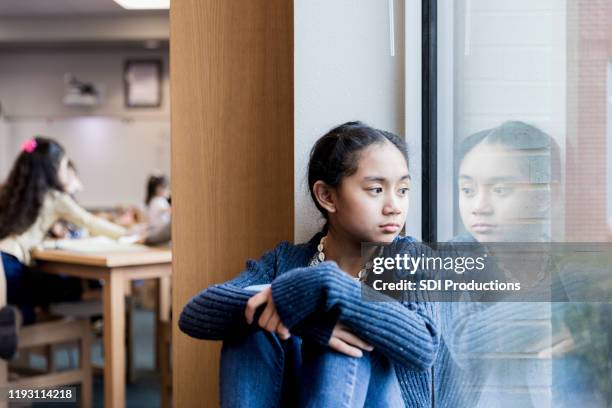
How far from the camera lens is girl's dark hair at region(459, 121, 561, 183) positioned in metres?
1.01

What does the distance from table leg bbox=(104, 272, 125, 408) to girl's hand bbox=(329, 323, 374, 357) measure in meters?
1.70

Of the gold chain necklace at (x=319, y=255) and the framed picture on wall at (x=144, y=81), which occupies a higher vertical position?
the framed picture on wall at (x=144, y=81)

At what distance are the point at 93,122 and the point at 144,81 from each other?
685 millimetres

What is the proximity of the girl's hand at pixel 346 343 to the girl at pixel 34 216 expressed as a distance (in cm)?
213

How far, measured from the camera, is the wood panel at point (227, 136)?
6.08 ft

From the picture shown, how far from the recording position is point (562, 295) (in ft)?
3.43

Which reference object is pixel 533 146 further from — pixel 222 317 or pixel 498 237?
pixel 222 317

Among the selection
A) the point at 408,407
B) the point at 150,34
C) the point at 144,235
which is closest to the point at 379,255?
the point at 408,407

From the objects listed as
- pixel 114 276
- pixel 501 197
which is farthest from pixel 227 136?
pixel 114 276

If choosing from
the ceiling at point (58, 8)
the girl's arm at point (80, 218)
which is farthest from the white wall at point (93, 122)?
the girl's arm at point (80, 218)

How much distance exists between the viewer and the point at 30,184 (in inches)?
124

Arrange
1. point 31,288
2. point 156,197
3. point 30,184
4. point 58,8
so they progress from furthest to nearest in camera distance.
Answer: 1. point 58,8
2. point 156,197
3. point 30,184
4. point 31,288

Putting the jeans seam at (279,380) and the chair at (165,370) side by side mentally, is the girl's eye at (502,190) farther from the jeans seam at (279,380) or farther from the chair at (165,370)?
the chair at (165,370)

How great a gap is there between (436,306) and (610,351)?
0.48 metres
